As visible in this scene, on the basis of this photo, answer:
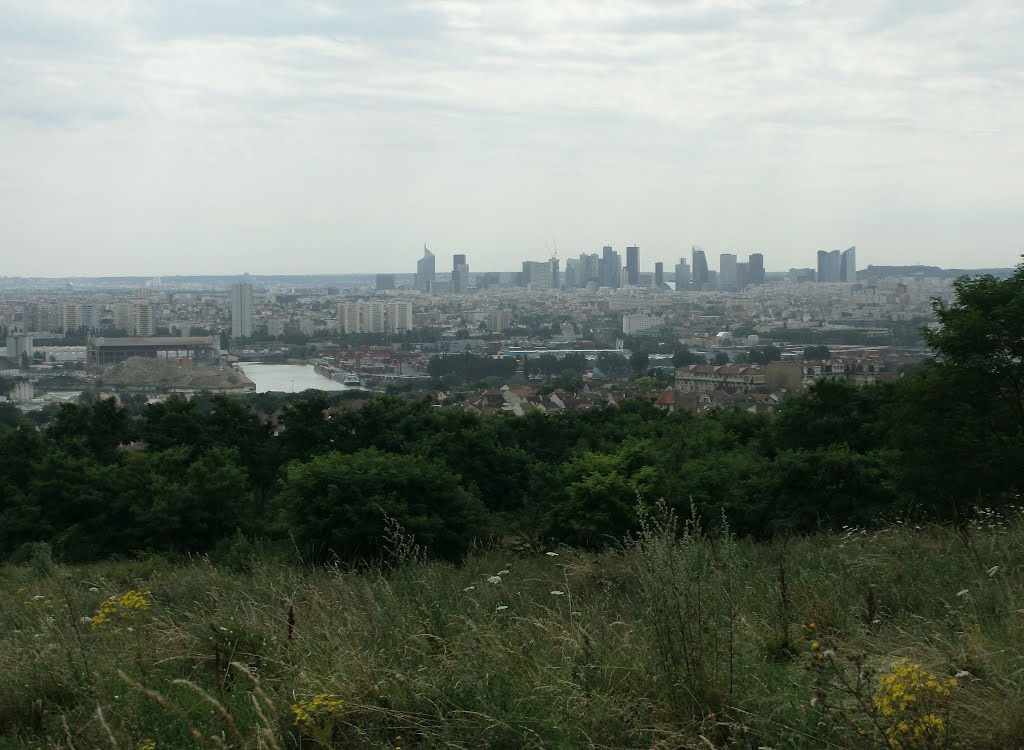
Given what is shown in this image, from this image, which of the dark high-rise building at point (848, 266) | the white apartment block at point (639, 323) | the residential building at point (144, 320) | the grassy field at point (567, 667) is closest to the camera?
the grassy field at point (567, 667)

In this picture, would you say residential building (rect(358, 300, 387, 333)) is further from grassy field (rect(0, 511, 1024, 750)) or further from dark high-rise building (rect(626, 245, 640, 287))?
grassy field (rect(0, 511, 1024, 750))

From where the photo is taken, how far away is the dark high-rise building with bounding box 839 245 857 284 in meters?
124

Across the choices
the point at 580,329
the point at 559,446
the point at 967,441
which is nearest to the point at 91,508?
the point at 559,446

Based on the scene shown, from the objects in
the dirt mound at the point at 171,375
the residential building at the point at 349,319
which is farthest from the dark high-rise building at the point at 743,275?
the dirt mound at the point at 171,375

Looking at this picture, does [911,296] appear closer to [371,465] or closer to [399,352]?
[399,352]

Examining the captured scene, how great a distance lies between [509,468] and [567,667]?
14.6 metres

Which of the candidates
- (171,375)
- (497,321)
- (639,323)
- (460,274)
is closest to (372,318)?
(497,321)

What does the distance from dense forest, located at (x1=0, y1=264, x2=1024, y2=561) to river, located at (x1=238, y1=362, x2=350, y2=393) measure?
2069cm

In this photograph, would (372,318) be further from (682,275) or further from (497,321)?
(682,275)

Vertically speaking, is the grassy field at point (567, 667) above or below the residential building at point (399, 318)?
below

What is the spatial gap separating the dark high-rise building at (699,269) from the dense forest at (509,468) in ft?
379

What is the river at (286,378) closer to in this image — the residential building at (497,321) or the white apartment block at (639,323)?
the residential building at (497,321)

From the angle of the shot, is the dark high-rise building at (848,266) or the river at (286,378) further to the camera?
the dark high-rise building at (848,266)

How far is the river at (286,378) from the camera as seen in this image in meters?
42.6
